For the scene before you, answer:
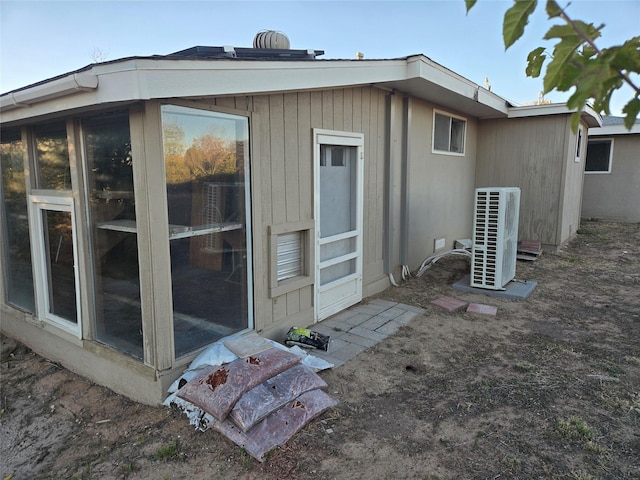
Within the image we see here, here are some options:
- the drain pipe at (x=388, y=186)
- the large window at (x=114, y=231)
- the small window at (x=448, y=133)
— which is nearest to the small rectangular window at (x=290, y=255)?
the large window at (x=114, y=231)

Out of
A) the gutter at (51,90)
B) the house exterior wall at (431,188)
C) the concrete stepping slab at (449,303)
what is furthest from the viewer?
the house exterior wall at (431,188)

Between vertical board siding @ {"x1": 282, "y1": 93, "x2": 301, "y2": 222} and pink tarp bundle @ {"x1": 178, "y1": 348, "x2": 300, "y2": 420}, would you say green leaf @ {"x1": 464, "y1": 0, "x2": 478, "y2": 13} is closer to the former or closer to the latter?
pink tarp bundle @ {"x1": 178, "y1": 348, "x2": 300, "y2": 420}

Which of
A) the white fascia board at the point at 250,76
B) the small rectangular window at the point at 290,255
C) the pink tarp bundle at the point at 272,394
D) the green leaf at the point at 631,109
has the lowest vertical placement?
the pink tarp bundle at the point at 272,394

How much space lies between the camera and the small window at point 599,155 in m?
11.1

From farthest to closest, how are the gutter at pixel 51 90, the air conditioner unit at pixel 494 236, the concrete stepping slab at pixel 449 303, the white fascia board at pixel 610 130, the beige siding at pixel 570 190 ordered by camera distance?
1. the white fascia board at pixel 610 130
2. the beige siding at pixel 570 190
3. the air conditioner unit at pixel 494 236
4. the concrete stepping slab at pixel 449 303
5. the gutter at pixel 51 90

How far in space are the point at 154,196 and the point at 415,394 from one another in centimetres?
226

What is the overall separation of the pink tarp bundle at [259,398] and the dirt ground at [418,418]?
8 cm

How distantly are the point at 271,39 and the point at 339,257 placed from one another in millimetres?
2700

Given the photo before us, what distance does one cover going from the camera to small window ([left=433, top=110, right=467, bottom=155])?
6.48m

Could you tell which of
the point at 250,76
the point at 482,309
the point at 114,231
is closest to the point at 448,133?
the point at 482,309

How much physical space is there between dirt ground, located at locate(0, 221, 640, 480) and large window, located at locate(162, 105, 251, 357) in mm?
729

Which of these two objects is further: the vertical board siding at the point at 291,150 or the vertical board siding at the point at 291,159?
the vertical board siding at the point at 291,159

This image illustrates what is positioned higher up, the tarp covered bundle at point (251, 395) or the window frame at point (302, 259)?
the window frame at point (302, 259)

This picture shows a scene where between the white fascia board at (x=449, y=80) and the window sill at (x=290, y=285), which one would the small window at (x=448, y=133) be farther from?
the window sill at (x=290, y=285)
